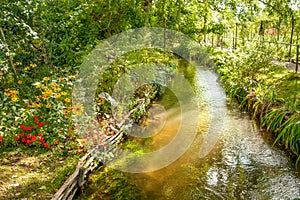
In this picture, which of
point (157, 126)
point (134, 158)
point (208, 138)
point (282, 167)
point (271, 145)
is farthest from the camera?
point (157, 126)

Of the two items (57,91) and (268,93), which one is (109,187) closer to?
(57,91)

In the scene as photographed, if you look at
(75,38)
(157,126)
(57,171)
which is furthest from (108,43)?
(57,171)

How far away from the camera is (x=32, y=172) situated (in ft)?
12.5

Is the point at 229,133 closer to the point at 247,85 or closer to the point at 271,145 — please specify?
the point at 271,145

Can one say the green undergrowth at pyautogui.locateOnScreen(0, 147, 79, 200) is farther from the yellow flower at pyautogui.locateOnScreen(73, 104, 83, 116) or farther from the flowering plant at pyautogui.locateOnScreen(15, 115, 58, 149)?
the yellow flower at pyautogui.locateOnScreen(73, 104, 83, 116)

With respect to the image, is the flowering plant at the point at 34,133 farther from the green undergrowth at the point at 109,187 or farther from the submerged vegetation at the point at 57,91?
the green undergrowth at the point at 109,187

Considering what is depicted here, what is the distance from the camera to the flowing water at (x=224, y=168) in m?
3.82

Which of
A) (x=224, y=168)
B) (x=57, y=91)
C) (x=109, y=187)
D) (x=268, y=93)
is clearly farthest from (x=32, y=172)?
(x=268, y=93)

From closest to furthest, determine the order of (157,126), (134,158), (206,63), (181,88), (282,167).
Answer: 1. (282,167)
2. (134,158)
3. (157,126)
4. (181,88)
5. (206,63)

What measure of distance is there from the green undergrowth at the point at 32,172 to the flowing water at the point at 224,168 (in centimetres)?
106

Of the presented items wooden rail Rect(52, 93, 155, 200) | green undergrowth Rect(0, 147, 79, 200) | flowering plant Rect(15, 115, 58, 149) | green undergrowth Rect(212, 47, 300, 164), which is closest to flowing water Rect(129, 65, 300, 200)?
green undergrowth Rect(212, 47, 300, 164)

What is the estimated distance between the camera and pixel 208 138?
5.62 m

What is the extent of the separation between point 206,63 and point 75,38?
9.86 metres

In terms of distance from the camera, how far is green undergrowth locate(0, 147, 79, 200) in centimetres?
339
